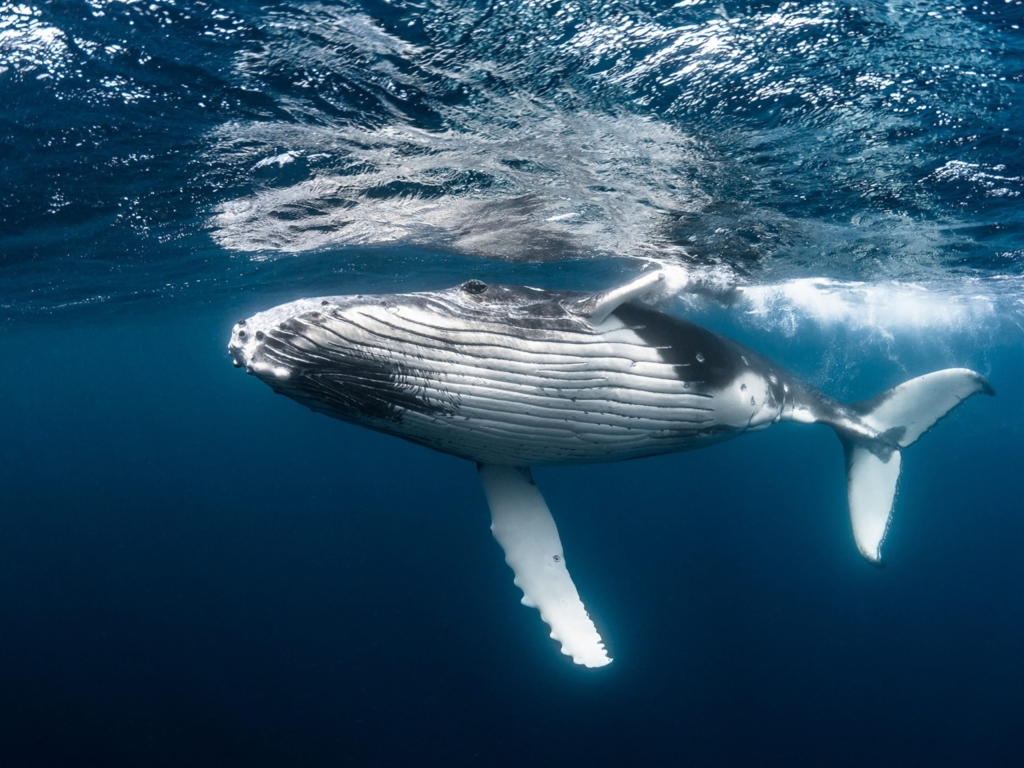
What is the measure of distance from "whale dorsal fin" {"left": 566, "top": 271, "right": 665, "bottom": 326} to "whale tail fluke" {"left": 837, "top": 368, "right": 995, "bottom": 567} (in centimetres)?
567

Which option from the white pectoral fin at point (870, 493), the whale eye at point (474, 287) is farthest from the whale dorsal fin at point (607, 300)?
the white pectoral fin at point (870, 493)

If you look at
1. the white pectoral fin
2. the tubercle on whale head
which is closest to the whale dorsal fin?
the tubercle on whale head

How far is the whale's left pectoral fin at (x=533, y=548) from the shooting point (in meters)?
5.57

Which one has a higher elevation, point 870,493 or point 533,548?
point 533,548

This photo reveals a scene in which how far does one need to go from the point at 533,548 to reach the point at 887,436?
5.90m

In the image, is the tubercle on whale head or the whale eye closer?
the tubercle on whale head

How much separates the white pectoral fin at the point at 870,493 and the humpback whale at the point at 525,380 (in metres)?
2.77

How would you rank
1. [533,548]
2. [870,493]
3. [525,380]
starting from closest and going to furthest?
[525,380] → [533,548] → [870,493]

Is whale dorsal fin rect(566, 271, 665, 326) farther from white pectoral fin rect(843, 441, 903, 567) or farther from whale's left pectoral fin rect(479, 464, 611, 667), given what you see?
white pectoral fin rect(843, 441, 903, 567)

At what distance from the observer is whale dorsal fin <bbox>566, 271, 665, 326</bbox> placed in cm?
398

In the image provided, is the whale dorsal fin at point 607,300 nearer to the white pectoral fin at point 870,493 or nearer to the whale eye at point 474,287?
the whale eye at point 474,287

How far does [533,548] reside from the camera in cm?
573

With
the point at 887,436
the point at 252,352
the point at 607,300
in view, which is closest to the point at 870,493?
the point at 887,436

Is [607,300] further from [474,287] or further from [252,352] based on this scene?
[252,352]
